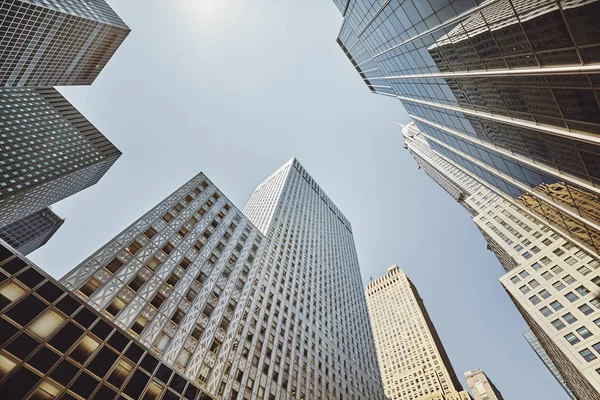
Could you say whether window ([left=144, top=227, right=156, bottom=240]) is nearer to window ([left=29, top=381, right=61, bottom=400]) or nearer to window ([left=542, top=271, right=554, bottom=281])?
window ([left=29, top=381, right=61, bottom=400])

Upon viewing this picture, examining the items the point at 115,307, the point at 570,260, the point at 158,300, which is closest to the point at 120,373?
the point at 115,307

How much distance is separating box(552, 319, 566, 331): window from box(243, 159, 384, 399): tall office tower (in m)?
33.5

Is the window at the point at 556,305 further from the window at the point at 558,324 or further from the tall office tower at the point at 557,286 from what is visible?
the window at the point at 558,324

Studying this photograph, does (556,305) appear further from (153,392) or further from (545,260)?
(153,392)

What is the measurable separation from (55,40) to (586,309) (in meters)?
155

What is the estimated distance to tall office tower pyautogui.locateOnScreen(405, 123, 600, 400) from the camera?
3950 centimetres

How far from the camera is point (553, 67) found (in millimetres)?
Answer: 15734

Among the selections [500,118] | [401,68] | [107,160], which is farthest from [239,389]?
[107,160]

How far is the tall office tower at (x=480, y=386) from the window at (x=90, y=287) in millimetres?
150880

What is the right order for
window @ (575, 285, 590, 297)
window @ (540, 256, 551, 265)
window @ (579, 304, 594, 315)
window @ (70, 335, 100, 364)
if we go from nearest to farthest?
window @ (70, 335, 100, 364) → window @ (579, 304, 594, 315) → window @ (575, 285, 590, 297) → window @ (540, 256, 551, 265)

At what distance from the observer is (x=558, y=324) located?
4444 centimetres

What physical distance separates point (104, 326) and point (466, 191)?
107 m

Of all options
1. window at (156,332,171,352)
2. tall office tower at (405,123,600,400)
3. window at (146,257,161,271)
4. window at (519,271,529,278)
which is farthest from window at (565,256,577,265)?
window at (146,257,161,271)

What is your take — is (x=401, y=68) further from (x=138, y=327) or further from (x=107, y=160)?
(x=107, y=160)
